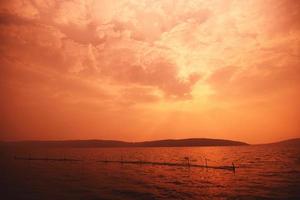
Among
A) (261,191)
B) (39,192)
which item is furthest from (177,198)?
(39,192)

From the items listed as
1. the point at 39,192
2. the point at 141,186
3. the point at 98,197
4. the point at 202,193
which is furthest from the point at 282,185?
the point at 39,192

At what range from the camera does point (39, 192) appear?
1687 inches

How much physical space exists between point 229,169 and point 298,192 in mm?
36232

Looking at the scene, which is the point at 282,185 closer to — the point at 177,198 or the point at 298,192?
the point at 298,192

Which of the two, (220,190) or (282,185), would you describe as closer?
(220,190)

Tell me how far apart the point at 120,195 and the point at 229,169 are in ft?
158

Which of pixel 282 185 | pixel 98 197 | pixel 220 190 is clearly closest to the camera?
pixel 98 197

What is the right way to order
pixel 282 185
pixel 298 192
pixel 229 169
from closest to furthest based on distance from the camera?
pixel 298 192 < pixel 282 185 < pixel 229 169

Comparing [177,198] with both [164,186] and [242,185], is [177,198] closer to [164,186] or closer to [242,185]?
[164,186]

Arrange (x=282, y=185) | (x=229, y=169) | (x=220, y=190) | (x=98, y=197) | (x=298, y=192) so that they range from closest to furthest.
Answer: (x=98, y=197) → (x=298, y=192) → (x=220, y=190) → (x=282, y=185) → (x=229, y=169)

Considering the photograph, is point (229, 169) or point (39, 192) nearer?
point (39, 192)

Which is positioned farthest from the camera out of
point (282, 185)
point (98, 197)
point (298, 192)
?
point (282, 185)

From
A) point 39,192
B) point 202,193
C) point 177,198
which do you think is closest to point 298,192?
point 202,193

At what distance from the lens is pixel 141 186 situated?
50.0 metres
